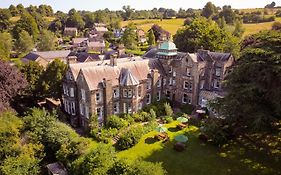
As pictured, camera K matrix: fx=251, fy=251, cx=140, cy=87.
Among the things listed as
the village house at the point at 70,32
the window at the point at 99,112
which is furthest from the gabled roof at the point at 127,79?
the village house at the point at 70,32

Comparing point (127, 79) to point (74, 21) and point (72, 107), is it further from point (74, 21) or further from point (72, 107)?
point (74, 21)

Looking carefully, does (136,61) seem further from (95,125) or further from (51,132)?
(51,132)

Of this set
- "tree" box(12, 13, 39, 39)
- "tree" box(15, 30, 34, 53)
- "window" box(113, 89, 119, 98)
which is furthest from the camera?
"tree" box(12, 13, 39, 39)

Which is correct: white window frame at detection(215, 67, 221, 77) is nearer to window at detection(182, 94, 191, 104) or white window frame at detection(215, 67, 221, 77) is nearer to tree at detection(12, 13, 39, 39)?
window at detection(182, 94, 191, 104)

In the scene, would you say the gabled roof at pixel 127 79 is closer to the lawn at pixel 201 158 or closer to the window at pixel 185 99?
the lawn at pixel 201 158

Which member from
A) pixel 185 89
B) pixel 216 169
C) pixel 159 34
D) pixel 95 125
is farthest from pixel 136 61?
pixel 159 34

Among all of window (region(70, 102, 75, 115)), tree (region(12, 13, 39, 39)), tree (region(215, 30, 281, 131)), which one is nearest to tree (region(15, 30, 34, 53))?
tree (region(12, 13, 39, 39))
